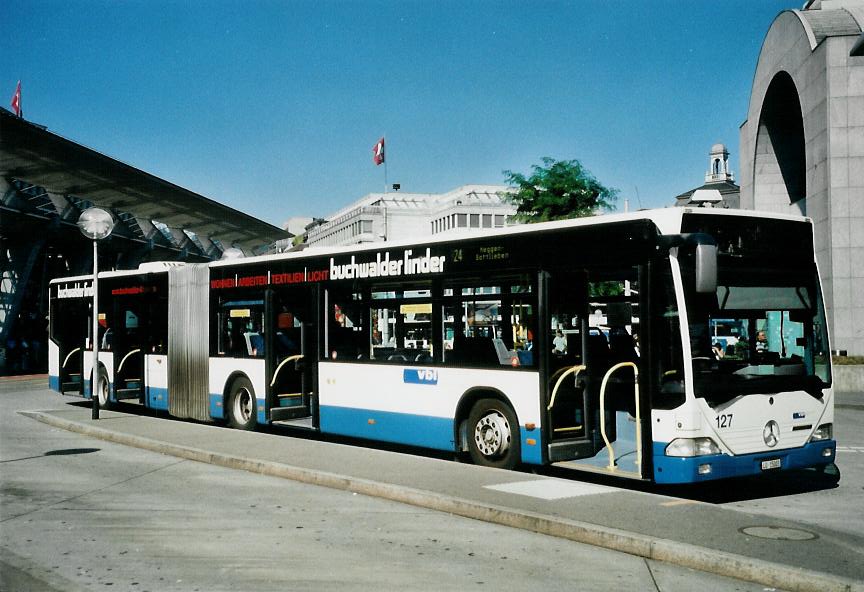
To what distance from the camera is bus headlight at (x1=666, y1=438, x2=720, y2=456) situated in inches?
341

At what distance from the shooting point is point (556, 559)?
693 cm

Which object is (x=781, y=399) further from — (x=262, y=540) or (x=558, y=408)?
(x=262, y=540)

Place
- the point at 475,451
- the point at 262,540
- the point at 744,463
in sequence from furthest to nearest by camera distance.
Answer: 1. the point at 475,451
2. the point at 744,463
3. the point at 262,540

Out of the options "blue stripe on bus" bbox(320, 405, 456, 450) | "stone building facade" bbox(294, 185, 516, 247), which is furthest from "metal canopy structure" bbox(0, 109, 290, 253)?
"stone building facade" bbox(294, 185, 516, 247)

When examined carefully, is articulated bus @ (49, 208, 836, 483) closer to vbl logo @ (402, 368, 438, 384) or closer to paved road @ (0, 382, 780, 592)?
vbl logo @ (402, 368, 438, 384)

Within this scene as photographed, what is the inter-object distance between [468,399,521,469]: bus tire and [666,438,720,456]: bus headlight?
7.21 feet

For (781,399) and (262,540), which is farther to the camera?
(781,399)

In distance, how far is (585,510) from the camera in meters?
8.10

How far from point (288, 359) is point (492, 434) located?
485 cm

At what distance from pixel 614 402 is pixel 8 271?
3607 centimetres

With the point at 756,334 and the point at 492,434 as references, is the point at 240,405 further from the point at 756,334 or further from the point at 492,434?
the point at 756,334

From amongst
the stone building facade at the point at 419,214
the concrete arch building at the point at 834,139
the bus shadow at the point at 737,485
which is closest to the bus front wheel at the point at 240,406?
the bus shadow at the point at 737,485

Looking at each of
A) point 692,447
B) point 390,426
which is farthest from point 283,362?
point 692,447

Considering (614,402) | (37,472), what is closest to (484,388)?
(614,402)
